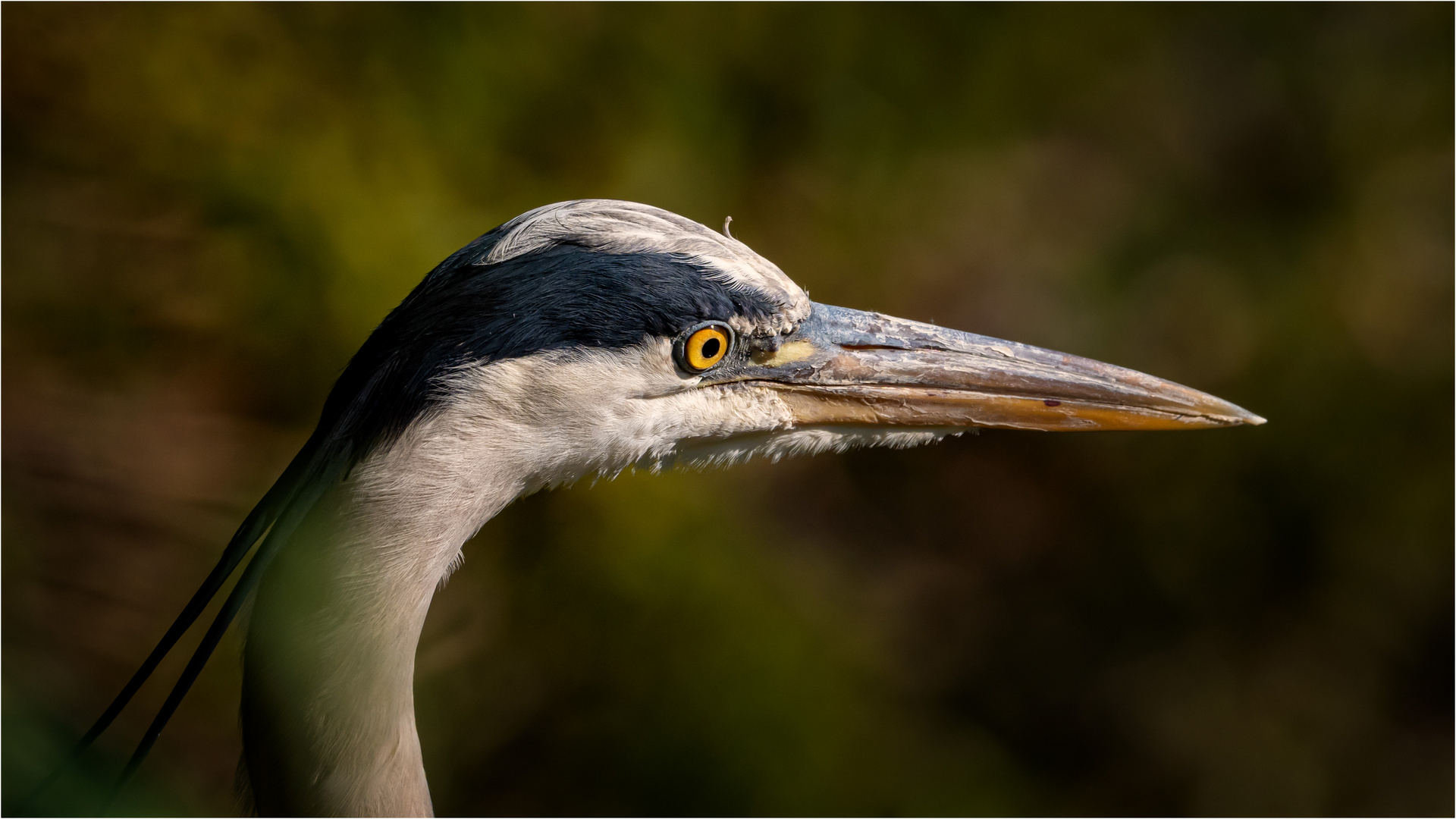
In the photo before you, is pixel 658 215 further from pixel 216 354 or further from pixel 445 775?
pixel 445 775

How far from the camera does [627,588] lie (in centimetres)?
239

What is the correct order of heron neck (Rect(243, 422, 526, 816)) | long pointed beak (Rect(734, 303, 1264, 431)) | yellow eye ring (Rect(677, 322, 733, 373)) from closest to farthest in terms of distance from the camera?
heron neck (Rect(243, 422, 526, 816)) → yellow eye ring (Rect(677, 322, 733, 373)) → long pointed beak (Rect(734, 303, 1264, 431))

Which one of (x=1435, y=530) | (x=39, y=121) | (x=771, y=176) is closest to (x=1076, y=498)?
(x=1435, y=530)

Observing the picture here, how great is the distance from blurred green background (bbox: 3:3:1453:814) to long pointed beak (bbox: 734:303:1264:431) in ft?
3.74

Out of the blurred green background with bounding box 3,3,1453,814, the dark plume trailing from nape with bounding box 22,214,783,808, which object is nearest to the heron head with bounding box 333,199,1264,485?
the dark plume trailing from nape with bounding box 22,214,783,808

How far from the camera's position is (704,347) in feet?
4.09

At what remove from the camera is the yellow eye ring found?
1.22 m

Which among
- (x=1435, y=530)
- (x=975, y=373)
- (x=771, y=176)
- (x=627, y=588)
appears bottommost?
(x=627, y=588)

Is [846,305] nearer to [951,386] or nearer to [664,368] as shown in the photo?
[951,386]

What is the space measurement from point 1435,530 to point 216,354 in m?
3.57

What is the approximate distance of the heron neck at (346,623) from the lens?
1101mm

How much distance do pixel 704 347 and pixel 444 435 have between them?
14.6 inches

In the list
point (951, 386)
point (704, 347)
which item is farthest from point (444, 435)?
point (951, 386)

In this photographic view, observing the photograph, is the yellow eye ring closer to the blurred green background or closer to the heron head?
the heron head
